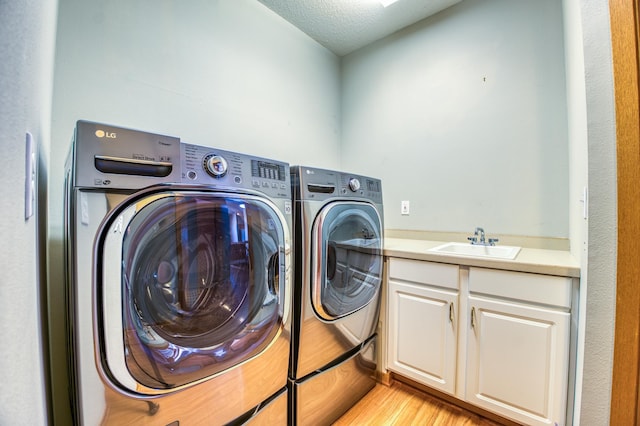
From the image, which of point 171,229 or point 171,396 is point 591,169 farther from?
point 171,396

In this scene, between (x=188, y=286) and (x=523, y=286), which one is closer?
(x=188, y=286)

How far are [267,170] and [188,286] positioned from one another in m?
0.52

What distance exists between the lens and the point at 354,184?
4.95ft

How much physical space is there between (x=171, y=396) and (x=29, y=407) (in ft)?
1.74

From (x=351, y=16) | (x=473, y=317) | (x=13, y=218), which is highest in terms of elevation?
(x=351, y=16)

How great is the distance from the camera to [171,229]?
0.86 metres

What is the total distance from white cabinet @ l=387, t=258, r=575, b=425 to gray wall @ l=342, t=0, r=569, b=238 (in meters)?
0.66

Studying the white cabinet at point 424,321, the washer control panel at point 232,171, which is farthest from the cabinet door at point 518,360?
the washer control panel at point 232,171

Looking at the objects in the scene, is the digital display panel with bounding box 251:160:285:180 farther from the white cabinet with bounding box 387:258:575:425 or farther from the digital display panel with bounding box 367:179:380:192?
the white cabinet with bounding box 387:258:575:425

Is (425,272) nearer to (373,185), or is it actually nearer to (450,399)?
(373,185)

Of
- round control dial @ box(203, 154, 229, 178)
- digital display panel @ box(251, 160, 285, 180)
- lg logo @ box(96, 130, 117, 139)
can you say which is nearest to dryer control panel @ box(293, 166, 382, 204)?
digital display panel @ box(251, 160, 285, 180)

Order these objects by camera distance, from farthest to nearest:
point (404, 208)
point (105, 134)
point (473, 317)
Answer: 1. point (404, 208)
2. point (473, 317)
3. point (105, 134)

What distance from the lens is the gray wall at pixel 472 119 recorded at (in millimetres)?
1693

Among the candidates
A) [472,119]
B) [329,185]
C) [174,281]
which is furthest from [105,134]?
[472,119]
